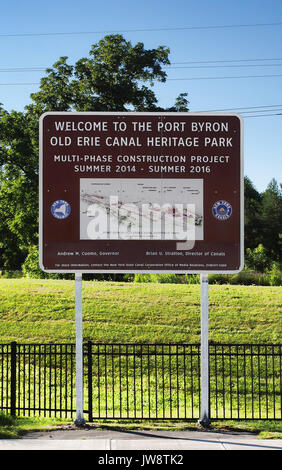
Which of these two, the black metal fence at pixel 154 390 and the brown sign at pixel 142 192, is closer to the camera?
the brown sign at pixel 142 192

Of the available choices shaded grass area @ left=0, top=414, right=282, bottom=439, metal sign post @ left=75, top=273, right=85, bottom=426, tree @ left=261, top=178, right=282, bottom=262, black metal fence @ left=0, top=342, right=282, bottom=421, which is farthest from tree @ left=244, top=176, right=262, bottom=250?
metal sign post @ left=75, top=273, right=85, bottom=426

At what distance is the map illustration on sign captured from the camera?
9023 millimetres

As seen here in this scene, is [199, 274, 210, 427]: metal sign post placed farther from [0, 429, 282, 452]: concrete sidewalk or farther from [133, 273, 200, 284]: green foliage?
[133, 273, 200, 284]: green foliage

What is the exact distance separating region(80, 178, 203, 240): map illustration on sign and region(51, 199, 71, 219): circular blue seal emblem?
23 cm

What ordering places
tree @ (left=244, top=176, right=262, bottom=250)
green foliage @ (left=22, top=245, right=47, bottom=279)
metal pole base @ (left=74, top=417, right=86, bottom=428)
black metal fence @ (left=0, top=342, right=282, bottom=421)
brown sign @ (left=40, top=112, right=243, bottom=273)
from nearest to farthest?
metal pole base @ (left=74, top=417, right=86, bottom=428) < brown sign @ (left=40, top=112, right=243, bottom=273) < black metal fence @ (left=0, top=342, right=282, bottom=421) < green foliage @ (left=22, top=245, right=47, bottom=279) < tree @ (left=244, top=176, right=262, bottom=250)

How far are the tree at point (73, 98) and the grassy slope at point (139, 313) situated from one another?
54.9 ft

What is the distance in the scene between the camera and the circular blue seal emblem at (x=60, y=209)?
9.05m

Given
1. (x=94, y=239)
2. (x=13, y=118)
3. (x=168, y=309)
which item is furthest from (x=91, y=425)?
(x=13, y=118)

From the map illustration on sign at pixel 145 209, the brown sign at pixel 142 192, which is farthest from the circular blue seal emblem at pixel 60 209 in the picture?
the map illustration on sign at pixel 145 209

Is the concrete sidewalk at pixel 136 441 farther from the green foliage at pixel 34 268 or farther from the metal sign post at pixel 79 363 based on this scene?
the green foliage at pixel 34 268

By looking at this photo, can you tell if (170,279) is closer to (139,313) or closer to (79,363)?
(139,313)

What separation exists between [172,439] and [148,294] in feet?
34.4

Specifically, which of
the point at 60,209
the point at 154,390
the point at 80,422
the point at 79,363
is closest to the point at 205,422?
the point at 80,422

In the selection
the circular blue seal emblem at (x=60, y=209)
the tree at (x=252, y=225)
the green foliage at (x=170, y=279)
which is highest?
the tree at (x=252, y=225)
